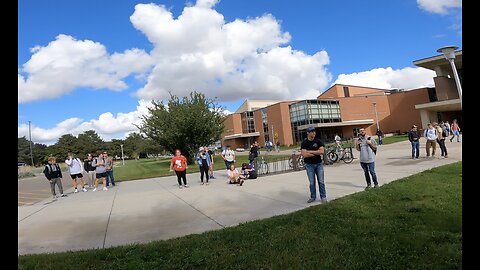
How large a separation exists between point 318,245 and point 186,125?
26555 millimetres

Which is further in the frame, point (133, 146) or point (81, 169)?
point (133, 146)

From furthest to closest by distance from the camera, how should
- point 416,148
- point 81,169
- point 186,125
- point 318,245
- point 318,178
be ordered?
point 186,125
point 416,148
point 81,169
point 318,178
point 318,245

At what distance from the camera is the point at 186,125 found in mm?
30094

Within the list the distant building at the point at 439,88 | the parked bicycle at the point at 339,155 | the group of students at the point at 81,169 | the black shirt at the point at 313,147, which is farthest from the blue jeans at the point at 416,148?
the distant building at the point at 439,88

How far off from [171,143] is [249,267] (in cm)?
2804

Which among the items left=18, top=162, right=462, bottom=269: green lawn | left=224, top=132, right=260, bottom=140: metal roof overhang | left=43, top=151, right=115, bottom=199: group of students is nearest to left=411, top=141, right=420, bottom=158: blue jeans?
left=18, top=162, right=462, bottom=269: green lawn

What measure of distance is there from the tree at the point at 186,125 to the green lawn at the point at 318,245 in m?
24.8

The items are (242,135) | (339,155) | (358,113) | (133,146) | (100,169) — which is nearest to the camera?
(100,169)

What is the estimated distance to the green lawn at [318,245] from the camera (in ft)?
12.5

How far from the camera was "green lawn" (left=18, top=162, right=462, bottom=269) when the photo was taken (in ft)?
12.5

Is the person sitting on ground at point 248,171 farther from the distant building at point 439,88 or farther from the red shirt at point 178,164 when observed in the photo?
the distant building at point 439,88

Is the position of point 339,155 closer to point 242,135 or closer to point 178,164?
point 178,164

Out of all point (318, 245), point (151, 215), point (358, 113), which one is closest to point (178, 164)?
point (151, 215)
